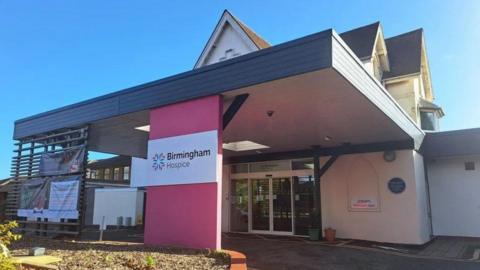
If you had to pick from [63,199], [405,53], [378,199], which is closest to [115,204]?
[63,199]

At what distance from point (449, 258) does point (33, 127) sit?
13.1m

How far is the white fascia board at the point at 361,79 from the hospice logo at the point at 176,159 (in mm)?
3097

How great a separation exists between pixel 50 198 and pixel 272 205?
26.4 ft

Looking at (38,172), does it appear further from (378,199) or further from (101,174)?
(101,174)

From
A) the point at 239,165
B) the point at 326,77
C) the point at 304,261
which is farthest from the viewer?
the point at 239,165

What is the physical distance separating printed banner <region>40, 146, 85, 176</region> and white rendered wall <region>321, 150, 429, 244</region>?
8476mm

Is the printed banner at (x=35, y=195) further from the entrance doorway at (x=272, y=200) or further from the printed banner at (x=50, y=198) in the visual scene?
the entrance doorway at (x=272, y=200)

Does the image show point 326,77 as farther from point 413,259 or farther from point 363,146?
point 363,146

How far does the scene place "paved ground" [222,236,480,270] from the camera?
848 cm

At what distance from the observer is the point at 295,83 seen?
23.5ft

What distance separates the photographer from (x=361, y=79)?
24.5ft

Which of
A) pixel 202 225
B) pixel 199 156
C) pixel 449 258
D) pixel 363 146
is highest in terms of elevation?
pixel 363 146

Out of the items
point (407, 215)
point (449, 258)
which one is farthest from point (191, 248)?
point (407, 215)

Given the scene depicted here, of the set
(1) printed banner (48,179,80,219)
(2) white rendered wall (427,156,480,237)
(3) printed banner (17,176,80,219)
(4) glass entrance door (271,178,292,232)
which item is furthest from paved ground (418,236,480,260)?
(3) printed banner (17,176,80,219)
